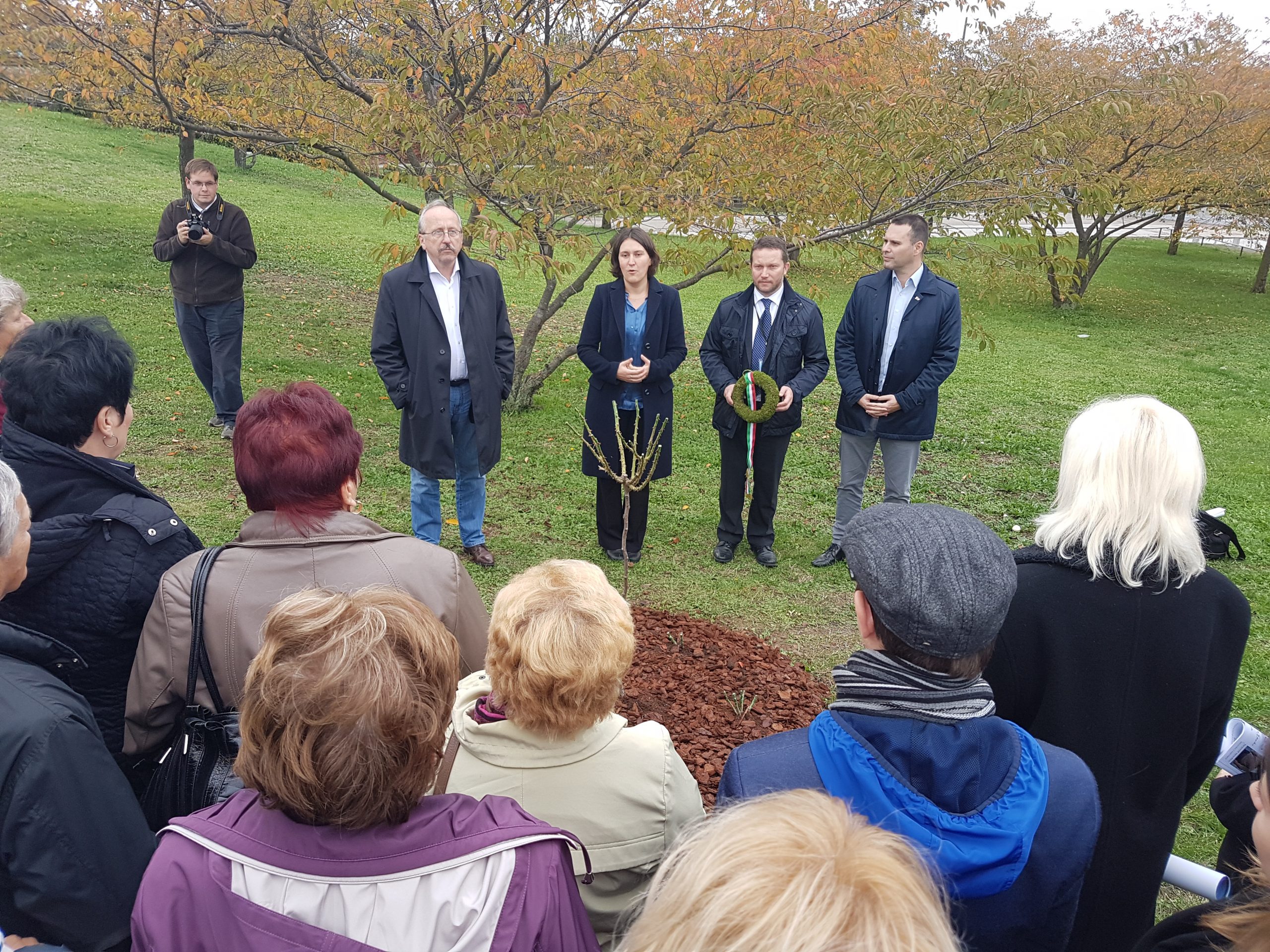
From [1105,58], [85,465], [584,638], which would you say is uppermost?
[1105,58]

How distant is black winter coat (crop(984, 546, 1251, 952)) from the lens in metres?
2.25

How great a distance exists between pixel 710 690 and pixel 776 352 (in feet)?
8.00

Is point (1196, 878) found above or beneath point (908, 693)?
beneath

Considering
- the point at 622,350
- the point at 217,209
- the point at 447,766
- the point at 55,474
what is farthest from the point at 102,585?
the point at 217,209

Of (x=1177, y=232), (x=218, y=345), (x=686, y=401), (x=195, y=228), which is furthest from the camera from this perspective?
(x=1177, y=232)

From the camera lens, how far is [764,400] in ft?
19.1

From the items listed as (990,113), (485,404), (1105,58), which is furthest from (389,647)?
(1105,58)

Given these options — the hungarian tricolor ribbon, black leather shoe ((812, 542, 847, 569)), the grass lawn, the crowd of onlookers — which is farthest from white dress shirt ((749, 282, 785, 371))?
the crowd of onlookers

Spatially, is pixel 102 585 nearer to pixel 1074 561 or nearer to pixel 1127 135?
pixel 1074 561

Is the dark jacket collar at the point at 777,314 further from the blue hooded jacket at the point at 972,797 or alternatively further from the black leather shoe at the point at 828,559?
the blue hooded jacket at the point at 972,797

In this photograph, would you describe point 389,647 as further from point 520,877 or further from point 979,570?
point 979,570

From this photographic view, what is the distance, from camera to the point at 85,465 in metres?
2.61

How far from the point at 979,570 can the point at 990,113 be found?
6.02 m

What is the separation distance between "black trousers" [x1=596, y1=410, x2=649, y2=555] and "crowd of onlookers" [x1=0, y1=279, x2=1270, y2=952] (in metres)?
3.45
